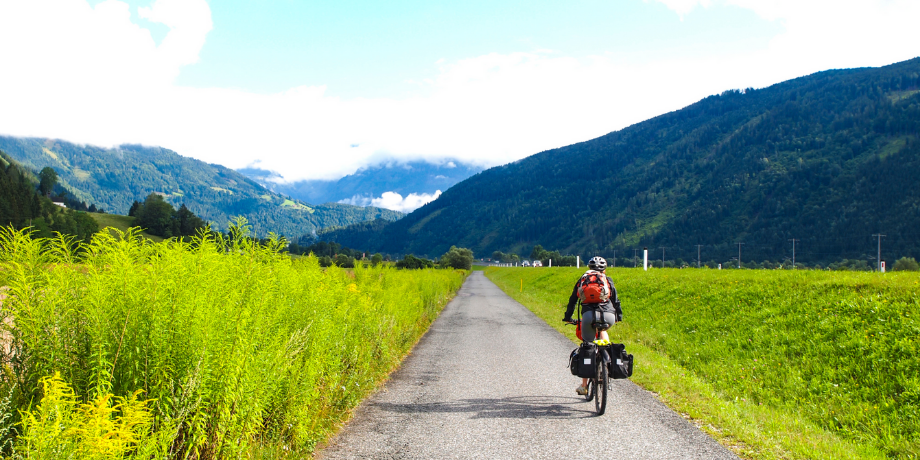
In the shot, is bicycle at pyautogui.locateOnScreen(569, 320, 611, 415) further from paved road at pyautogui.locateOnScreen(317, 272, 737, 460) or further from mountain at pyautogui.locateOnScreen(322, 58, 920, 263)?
mountain at pyautogui.locateOnScreen(322, 58, 920, 263)

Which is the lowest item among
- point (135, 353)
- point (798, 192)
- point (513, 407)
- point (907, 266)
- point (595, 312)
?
point (513, 407)

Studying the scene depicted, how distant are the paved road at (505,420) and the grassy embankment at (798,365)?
595 mm

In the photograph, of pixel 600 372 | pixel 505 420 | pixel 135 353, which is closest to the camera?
pixel 135 353

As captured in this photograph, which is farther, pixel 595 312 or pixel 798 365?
pixel 798 365

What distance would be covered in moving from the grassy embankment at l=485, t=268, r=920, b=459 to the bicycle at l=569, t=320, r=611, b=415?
1169mm

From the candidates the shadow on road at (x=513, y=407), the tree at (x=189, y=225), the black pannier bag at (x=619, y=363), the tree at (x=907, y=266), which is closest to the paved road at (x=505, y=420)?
the shadow on road at (x=513, y=407)

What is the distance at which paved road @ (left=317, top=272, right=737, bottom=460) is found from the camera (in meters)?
5.28

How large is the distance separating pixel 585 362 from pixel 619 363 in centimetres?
50

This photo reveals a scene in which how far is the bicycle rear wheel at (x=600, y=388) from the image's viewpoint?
6.68m

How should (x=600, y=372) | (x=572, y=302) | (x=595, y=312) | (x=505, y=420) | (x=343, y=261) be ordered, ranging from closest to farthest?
1. (x=505, y=420)
2. (x=600, y=372)
3. (x=595, y=312)
4. (x=572, y=302)
5. (x=343, y=261)

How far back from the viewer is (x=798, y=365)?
27.9 feet

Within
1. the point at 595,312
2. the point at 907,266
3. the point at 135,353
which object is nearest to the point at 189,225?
the point at 595,312

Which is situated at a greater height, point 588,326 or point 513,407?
point 588,326

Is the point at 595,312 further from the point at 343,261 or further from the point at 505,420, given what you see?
the point at 343,261
